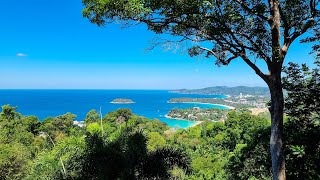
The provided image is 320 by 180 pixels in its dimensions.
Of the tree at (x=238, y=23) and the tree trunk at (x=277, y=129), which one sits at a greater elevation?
the tree at (x=238, y=23)

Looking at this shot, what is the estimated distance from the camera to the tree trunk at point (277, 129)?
4271 millimetres

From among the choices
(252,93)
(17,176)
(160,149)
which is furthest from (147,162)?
(252,93)

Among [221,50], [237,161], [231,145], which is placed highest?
[221,50]

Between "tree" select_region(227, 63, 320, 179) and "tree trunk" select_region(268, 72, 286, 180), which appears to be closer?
"tree trunk" select_region(268, 72, 286, 180)

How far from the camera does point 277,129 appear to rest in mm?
4312

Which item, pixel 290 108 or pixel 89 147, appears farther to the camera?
pixel 89 147

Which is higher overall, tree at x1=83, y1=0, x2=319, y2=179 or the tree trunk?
tree at x1=83, y1=0, x2=319, y2=179

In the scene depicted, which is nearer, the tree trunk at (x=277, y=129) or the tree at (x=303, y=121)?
the tree trunk at (x=277, y=129)

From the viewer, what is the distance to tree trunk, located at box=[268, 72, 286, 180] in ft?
14.0

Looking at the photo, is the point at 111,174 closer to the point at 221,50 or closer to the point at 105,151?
the point at 105,151

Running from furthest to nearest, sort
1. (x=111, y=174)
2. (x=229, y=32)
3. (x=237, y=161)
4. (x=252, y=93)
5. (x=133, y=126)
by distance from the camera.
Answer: (x=252, y=93) < (x=237, y=161) < (x=133, y=126) < (x=111, y=174) < (x=229, y=32)

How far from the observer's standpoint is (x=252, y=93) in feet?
636

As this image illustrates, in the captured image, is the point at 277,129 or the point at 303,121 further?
the point at 303,121

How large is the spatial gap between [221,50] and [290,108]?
235cm
